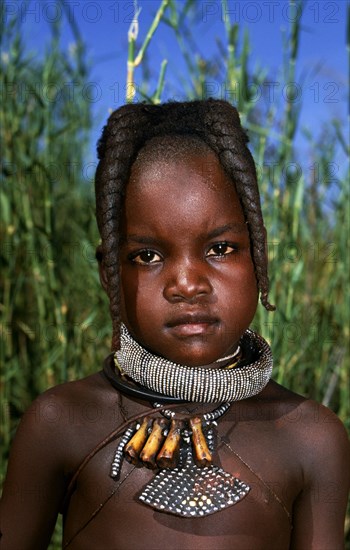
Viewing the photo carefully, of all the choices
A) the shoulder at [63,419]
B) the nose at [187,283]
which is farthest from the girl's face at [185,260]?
the shoulder at [63,419]

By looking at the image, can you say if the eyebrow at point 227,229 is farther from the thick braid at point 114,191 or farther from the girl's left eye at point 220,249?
the thick braid at point 114,191

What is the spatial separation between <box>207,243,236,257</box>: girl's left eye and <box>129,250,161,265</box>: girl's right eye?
66 millimetres

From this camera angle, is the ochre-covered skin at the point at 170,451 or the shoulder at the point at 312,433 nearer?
the ochre-covered skin at the point at 170,451

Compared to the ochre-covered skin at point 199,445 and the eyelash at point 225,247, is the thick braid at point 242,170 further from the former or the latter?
the ochre-covered skin at point 199,445

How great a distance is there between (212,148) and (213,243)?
0.42ft

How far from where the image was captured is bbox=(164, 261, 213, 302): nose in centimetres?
92

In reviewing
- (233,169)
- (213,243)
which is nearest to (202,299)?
(213,243)

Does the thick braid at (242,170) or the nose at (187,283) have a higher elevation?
the thick braid at (242,170)

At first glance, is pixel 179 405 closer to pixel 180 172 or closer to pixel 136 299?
pixel 136 299

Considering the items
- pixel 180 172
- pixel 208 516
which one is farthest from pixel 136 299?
pixel 208 516

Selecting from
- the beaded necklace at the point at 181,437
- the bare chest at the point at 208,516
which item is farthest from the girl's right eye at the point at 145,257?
the bare chest at the point at 208,516

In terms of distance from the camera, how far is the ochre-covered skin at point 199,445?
946 millimetres


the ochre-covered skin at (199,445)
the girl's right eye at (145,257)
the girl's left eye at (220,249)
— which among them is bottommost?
the ochre-covered skin at (199,445)

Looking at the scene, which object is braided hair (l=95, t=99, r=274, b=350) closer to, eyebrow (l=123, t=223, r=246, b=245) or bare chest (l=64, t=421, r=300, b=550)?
eyebrow (l=123, t=223, r=246, b=245)
